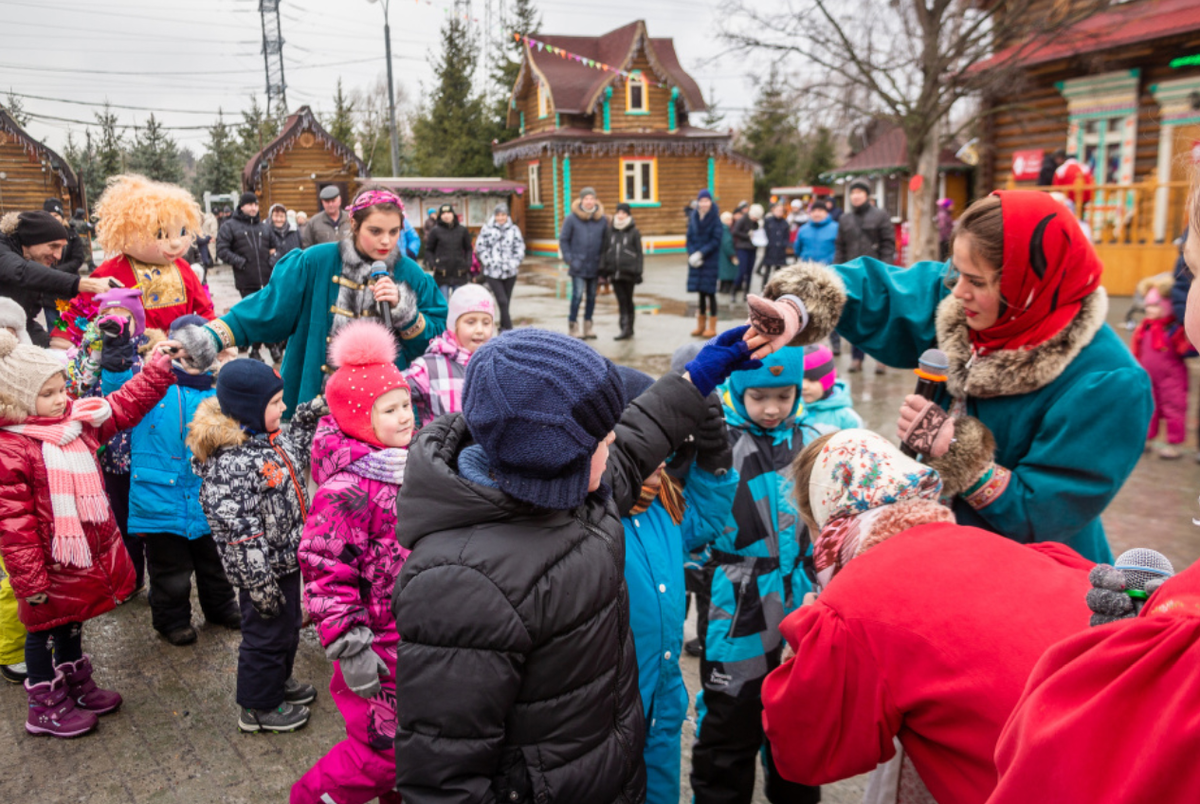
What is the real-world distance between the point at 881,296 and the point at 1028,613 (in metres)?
1.37

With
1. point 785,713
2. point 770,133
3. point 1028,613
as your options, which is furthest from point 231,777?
point 770,133

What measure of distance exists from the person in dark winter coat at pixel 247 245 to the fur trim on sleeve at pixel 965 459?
968cm

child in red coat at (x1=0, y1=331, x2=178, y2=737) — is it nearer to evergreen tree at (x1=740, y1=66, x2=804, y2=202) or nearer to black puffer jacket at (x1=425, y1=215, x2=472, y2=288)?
black puffer jacket at (x1=425, y1=215, x2=472, y2=288)

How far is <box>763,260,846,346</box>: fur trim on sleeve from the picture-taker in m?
2.43

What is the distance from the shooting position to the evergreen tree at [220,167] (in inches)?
1240

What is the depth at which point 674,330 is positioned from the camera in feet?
38.8

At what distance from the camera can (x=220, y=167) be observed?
32.3 meters

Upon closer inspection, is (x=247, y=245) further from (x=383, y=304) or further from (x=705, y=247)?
(x=383, y=304)

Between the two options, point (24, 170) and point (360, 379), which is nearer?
point (360, 379)

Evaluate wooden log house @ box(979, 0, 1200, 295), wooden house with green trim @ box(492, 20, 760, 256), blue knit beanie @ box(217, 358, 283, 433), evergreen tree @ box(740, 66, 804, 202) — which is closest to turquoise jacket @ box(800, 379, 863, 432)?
blue knit beanie @ box(217, 358, 283, 433)

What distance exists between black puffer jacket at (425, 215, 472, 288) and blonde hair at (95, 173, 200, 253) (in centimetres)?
864

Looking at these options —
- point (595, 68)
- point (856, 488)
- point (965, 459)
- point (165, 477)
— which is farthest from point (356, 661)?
point (595, 68)

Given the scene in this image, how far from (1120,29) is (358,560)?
1823cm

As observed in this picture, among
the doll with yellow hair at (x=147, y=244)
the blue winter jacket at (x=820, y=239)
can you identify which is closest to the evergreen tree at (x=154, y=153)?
the blue winter jacket at (x=820, y=239)
